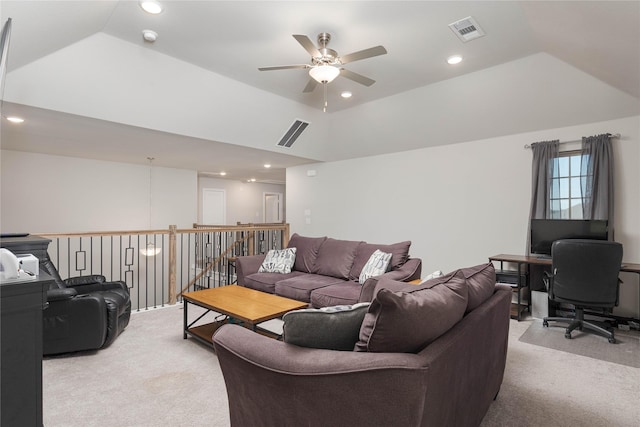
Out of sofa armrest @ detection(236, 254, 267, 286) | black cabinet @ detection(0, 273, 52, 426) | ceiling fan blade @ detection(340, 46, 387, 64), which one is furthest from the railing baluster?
black cabinet @ detection(0, 273, 52, 426)

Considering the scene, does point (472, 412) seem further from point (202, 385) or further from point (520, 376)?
point (202, 385)

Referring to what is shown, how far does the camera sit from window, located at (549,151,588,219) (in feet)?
13.1

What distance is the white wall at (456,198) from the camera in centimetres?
366

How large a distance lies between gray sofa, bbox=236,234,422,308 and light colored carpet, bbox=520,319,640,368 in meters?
1.36

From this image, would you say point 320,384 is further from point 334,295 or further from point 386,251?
point 386,251

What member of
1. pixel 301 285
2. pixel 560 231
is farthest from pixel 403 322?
pixel 560 231

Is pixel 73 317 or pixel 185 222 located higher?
pixel 185 222

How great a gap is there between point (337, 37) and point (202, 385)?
127 inches

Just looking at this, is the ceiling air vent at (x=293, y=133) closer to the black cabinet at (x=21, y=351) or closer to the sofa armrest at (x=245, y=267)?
the sofa armrest at (x=245, y=267)

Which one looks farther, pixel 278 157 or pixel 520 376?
pixel 278 157

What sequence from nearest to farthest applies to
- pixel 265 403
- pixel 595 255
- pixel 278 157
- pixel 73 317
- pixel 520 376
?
pixel 265 403
pixel 520 376
pixel 73 317
pixel 595 255
pixel 278 157

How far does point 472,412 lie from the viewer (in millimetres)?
1630

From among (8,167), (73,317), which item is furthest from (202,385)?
(8,167)

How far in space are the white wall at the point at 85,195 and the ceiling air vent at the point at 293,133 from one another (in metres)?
3.34
